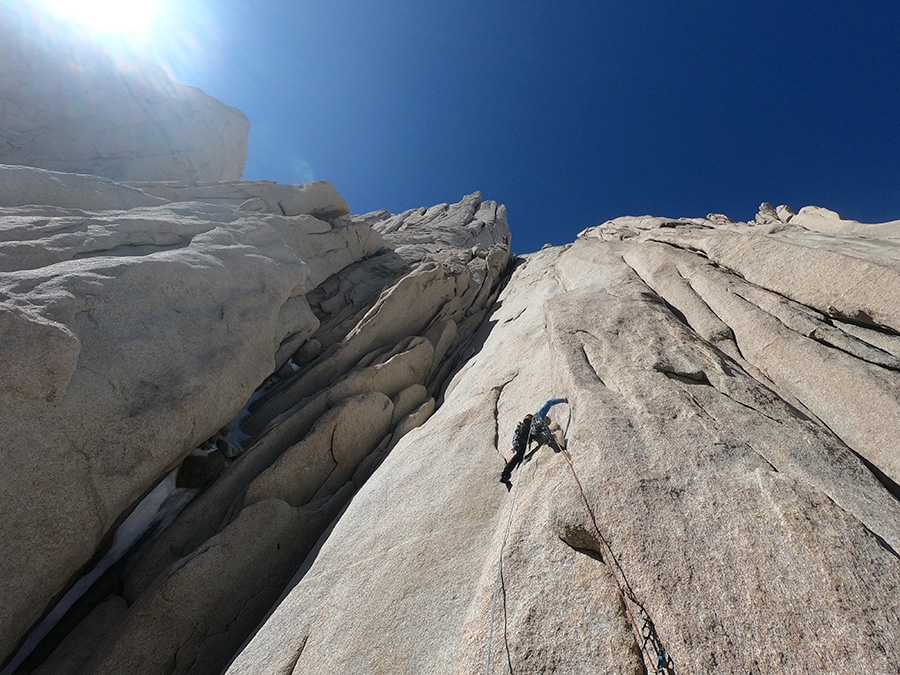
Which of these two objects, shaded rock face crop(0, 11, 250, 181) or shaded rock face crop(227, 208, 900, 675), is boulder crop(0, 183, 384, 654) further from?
shaded rock face crop(0, 11, 250, 181)

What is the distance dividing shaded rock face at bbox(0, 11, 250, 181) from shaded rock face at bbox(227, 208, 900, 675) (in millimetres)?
50672

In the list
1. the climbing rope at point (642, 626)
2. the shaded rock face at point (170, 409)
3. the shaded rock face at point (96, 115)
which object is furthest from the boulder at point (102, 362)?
the shaded rock face at point (96, 115)

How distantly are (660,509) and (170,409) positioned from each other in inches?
521

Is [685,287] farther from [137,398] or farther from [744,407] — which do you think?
[137,398]

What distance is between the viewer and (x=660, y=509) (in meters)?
6.36

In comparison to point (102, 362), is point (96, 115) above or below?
above

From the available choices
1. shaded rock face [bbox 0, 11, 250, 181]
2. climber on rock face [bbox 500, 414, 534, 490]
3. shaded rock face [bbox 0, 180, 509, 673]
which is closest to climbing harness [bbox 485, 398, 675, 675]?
climber on rock face [bbox 500, 414, 534, 490]

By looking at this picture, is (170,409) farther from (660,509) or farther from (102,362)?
(660,509)

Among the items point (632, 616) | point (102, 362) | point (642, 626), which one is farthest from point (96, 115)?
point (642, 626)

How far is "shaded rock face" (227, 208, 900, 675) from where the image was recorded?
5012mm

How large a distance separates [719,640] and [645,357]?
6.77 metres

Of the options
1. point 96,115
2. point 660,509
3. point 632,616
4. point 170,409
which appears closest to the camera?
point 632,616

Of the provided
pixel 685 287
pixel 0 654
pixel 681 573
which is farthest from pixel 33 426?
pixel 685 287

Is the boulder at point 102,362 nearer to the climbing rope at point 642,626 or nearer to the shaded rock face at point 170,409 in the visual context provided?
the shaded rock face at point 170,409
